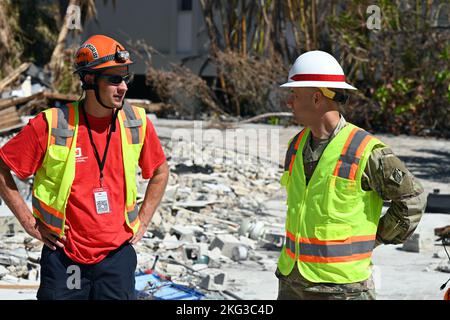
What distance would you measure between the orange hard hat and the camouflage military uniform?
1.11m

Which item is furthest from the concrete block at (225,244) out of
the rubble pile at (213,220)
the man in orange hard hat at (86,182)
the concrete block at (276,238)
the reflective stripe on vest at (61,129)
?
the reflective stripe on vest at (61,129)

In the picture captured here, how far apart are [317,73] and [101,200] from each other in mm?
1209

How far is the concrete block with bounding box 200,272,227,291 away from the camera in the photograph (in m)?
7.97

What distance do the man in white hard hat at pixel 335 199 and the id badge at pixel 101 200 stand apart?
0.90 metres

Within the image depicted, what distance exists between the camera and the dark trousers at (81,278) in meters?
4.70

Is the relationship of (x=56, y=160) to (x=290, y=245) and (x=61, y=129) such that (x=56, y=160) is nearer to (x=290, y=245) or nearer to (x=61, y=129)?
(x=61, y=129)

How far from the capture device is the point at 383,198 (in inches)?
173

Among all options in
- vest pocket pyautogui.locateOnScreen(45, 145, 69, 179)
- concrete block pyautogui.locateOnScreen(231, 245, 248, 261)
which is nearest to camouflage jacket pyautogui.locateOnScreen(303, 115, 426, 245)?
vest pocket pyautogui.locateOnScreen(45, 145, 69, 179)

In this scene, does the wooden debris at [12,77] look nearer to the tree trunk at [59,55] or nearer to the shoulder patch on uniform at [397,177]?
the tree trunk at [59,55]

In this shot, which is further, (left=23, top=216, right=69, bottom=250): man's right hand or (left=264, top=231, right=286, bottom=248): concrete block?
(left=264, top=231, right=286, bottom=248): concrete block

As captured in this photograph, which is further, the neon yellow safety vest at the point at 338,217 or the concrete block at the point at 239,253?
the concrete block at the point at 239,253

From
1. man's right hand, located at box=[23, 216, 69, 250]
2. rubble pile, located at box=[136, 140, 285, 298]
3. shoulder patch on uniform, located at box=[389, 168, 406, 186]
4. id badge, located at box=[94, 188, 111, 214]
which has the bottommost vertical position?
rubble pile, located at box=[136, 140, 285, 298]

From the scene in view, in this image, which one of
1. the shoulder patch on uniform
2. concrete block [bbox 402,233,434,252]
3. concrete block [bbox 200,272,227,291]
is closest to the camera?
the shoulder patch on uniform

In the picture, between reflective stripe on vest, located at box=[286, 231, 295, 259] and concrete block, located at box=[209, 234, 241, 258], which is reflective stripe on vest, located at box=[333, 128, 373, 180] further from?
concrete block, located at box=[209, 234, 241, 258]
